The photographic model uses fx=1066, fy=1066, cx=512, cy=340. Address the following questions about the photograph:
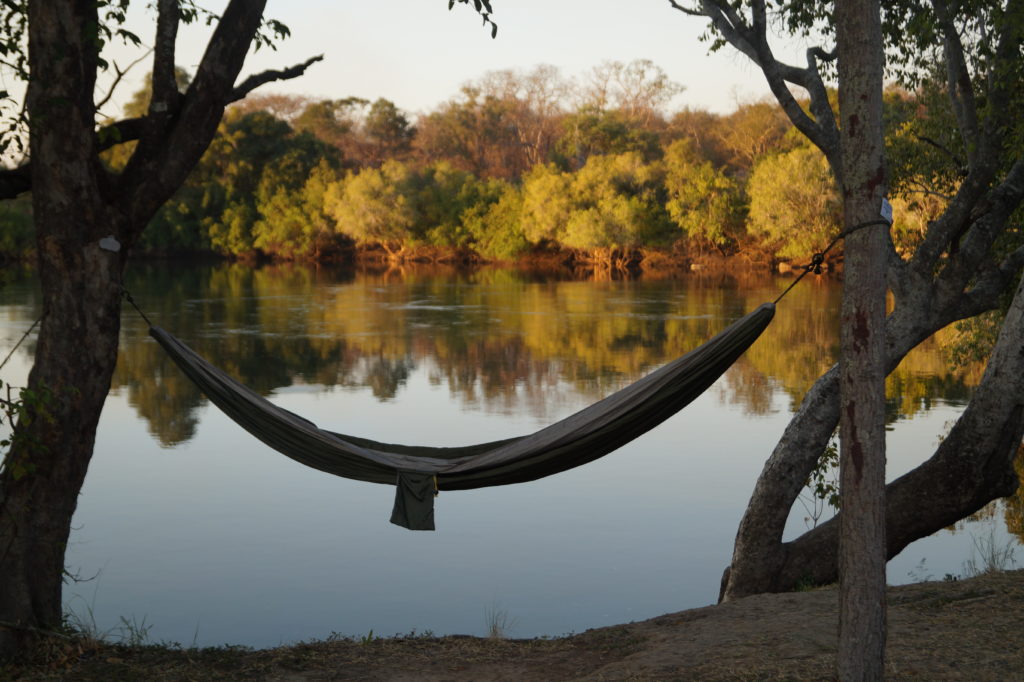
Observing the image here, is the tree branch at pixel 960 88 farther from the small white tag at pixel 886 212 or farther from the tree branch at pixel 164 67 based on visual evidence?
the tree branch at pixel 164 67

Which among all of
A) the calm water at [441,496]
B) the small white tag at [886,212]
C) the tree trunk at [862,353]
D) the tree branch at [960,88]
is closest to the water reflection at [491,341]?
the calm water at [441,496]

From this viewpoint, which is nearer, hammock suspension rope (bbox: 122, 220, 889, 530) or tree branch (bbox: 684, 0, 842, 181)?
hammock suspension rope (bbox: 122, 220, 889, 530)

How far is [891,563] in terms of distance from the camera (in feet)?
21.3

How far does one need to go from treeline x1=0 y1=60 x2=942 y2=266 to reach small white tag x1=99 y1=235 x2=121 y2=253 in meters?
15.8

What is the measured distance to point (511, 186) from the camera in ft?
114

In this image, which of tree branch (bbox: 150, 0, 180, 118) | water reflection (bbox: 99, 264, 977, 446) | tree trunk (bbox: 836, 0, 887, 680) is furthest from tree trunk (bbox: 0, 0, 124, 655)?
water reflection (bbox: 99, 264, 977, 446)

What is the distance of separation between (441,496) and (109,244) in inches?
198

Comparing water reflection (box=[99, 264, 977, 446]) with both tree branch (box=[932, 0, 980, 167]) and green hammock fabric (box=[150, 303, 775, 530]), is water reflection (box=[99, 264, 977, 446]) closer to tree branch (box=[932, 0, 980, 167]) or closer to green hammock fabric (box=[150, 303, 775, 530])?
tree branch (box=[932, 0, 980, 167])

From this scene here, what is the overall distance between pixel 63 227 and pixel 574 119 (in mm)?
31960

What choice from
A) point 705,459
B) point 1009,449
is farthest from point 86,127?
point 705,459

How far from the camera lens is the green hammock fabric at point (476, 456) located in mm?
3775

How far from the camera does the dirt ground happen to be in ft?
10.7

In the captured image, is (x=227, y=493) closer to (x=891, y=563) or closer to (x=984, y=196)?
(x=891, y=563)

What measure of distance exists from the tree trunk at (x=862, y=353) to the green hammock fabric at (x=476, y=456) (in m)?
0.92
